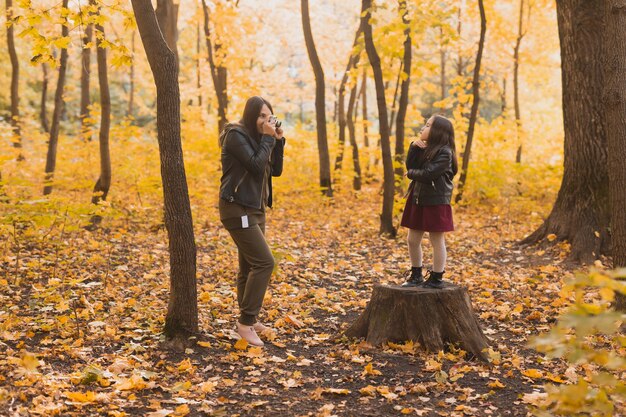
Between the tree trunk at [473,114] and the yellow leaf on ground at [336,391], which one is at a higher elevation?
the tree trunk at [473,114]

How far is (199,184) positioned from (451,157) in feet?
40.4

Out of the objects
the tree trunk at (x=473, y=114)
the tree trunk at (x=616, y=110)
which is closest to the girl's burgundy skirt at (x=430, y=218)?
the tree trunk at (x=616, y=110)

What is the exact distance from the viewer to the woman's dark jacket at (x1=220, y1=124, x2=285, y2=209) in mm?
5078

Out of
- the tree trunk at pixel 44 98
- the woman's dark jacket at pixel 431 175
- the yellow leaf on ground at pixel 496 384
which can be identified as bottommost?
the yellow leaf on ground at pixel 496 384

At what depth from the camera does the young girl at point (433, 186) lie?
561 cm

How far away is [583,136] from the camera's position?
8.95m

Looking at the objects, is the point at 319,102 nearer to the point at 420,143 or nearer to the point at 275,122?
the point at 420,143

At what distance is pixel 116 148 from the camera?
1634 centimetres

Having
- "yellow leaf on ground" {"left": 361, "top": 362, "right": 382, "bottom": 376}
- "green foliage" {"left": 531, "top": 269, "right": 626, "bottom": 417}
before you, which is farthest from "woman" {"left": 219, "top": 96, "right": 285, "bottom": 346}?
"green foliage" {"left": 531, "top": 269, "right": 626, "bottom": 417}

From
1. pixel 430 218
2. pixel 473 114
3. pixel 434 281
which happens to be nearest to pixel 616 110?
pixel 430 218

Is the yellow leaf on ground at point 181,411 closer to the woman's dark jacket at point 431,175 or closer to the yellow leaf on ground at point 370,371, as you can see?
the yellow leaf on ground at point 370,371

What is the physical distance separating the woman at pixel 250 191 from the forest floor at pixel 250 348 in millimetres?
496

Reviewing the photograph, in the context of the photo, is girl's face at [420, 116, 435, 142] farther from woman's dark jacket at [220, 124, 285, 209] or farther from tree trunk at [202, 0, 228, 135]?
tree trunk at [202, 0, 228, 135]

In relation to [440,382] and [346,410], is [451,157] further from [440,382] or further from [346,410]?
[346,410]
